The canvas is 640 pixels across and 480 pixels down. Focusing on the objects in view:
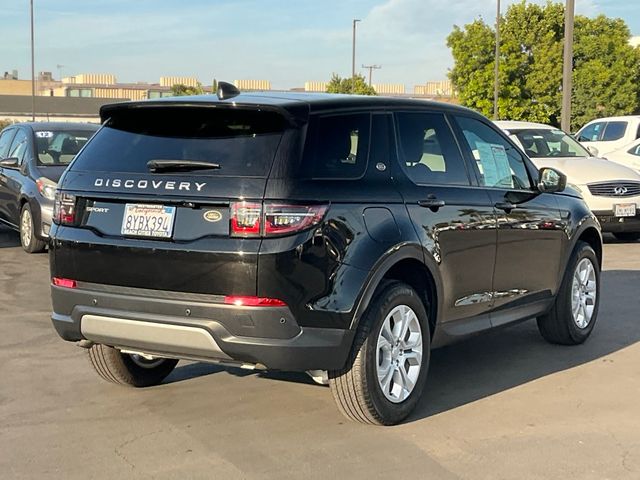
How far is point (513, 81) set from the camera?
4528 centimetres

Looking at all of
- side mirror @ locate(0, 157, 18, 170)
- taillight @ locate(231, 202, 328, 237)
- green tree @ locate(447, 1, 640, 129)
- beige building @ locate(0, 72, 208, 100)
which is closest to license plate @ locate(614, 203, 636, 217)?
side mirror @ locate(0, 157, 18, 170)

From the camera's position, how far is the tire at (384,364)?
4.41 m

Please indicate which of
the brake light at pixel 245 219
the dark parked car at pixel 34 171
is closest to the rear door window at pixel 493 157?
the brake light at pixel 245 219

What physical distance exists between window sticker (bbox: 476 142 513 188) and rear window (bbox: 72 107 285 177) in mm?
1888

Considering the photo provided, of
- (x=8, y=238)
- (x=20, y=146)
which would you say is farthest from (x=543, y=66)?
(x=20, y=146)

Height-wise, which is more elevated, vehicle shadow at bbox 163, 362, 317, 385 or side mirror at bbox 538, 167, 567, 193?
side mirror at bbox 538, 167, 567, 193

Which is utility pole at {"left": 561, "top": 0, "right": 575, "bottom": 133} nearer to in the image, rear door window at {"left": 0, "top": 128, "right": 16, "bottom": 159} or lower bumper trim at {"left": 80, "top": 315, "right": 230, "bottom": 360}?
rear door window at {"left": 0, "top": 128, "right": 16, "bottom": 159}

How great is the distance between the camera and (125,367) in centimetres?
524

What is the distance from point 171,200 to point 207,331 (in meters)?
0.67

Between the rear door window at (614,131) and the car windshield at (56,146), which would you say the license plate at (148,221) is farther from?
the rear door window at (614,131)

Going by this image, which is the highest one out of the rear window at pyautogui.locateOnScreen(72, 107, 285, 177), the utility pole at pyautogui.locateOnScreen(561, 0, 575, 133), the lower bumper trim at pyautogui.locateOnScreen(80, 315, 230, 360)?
the utility pole at pyautogui.locateOnScreen(561, 0, 575, 133)

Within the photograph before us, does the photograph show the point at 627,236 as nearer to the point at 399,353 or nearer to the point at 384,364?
the point at 399,353

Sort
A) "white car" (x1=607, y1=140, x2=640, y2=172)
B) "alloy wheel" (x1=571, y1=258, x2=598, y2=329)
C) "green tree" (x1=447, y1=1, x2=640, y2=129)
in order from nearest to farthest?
"alloy wheel" (x1=571, y1=258, x2=598, y2=329), "white car" (x1=607, y1=140, x2=640, y2=172), "green tree" (x1=447, y1=1, x2=640, y2=129)

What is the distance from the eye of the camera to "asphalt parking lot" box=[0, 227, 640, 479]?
411 centimetres
